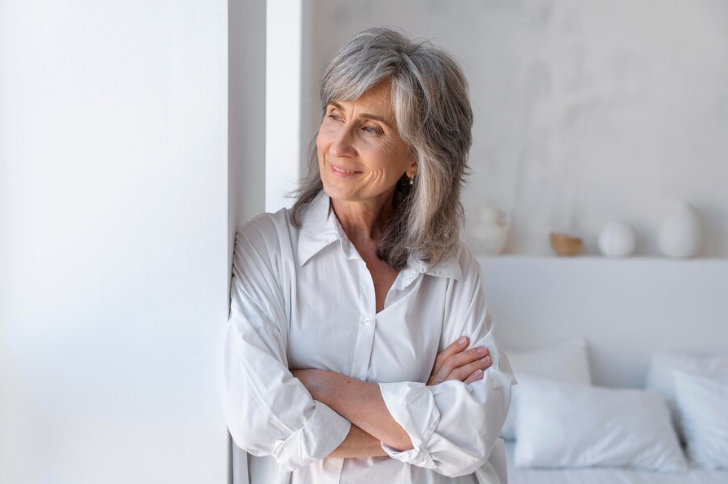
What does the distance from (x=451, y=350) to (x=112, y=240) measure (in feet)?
2.42

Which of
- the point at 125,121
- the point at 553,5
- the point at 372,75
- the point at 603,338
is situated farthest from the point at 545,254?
the point at 125,121

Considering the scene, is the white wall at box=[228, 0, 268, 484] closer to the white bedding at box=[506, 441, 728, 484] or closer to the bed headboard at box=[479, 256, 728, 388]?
the white bedding at box=[506, 441, 728, 484]

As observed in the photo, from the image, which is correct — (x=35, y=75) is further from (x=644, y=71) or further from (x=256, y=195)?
(x=644, y=71)

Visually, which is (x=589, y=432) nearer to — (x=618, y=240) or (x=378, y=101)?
(x=618, y=240)

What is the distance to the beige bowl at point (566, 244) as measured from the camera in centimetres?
428

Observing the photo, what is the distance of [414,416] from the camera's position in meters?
1.60

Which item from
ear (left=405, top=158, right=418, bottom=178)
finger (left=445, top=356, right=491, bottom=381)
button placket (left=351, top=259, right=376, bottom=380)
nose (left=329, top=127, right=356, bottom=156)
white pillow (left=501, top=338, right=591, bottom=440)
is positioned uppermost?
nose (left=329, top=127, right=356, bottom=156)

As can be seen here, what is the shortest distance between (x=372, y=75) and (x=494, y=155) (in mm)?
2861

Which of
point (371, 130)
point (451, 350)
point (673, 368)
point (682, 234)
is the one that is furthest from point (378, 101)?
point (682, 234)

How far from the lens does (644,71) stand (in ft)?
14.4

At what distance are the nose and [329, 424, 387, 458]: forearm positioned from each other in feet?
1.82

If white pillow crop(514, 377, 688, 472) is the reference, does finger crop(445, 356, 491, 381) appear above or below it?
above

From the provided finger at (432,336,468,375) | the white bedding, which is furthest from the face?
the white bedding

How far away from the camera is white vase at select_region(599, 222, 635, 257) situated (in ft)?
14.0
